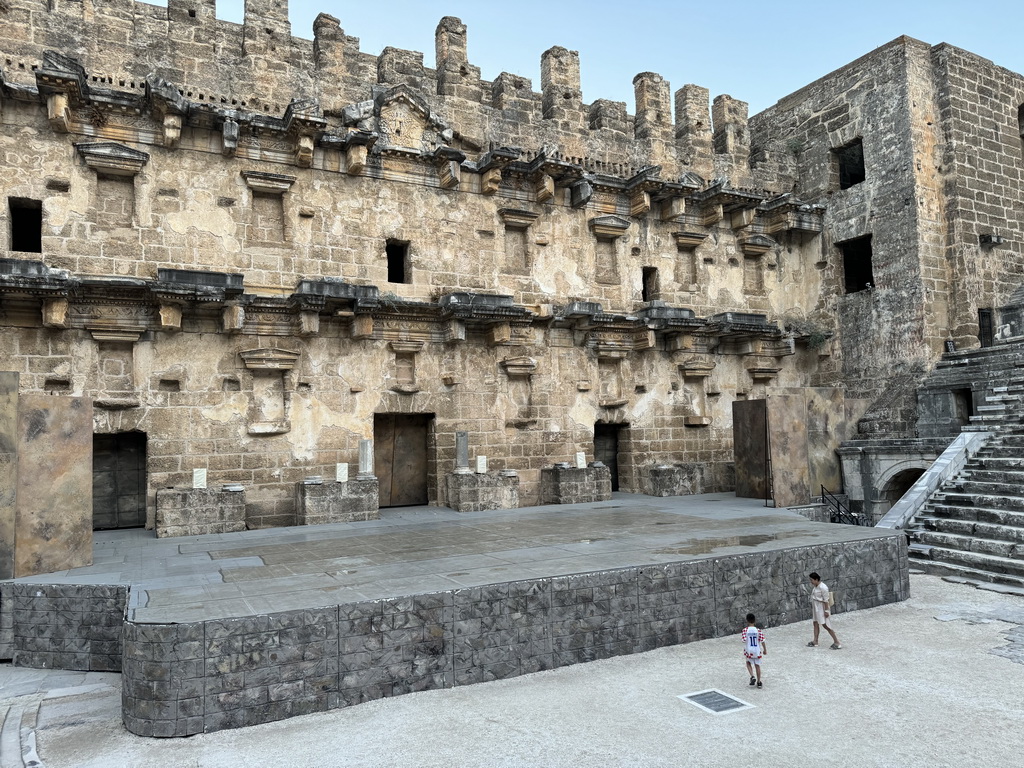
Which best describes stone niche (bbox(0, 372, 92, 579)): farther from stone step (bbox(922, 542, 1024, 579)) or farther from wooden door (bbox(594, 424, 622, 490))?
stone step (bbox(922, 542, 1024, 579))

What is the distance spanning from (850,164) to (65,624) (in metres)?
19.1

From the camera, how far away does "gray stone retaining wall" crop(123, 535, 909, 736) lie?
17.2 feet

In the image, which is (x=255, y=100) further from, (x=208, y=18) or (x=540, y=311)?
(x=540, y=311)

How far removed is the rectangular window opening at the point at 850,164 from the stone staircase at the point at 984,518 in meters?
7.82

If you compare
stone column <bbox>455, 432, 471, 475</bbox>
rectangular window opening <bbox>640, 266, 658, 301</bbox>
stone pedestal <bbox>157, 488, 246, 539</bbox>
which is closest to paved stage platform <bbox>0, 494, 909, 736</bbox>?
stone pedestal <bbox>157, 488, 246, 539</bbox>

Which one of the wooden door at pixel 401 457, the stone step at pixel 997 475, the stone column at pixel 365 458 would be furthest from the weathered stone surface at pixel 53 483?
the stone step at pixel 997 475

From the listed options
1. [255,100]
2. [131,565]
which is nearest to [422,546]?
[131,565]

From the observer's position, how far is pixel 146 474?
11.2 meters

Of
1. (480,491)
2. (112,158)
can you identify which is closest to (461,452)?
(480,491)

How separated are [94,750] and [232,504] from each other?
246 inches

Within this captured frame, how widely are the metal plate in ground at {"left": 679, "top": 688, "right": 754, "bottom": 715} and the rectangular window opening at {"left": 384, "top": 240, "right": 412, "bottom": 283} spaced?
30.9 feet

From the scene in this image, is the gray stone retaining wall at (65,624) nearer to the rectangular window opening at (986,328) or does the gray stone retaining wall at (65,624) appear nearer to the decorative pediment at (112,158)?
the decorative pediment at (112,158)

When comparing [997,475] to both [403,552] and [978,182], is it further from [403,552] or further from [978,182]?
[403,552]

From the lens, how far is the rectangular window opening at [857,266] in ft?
59.2
